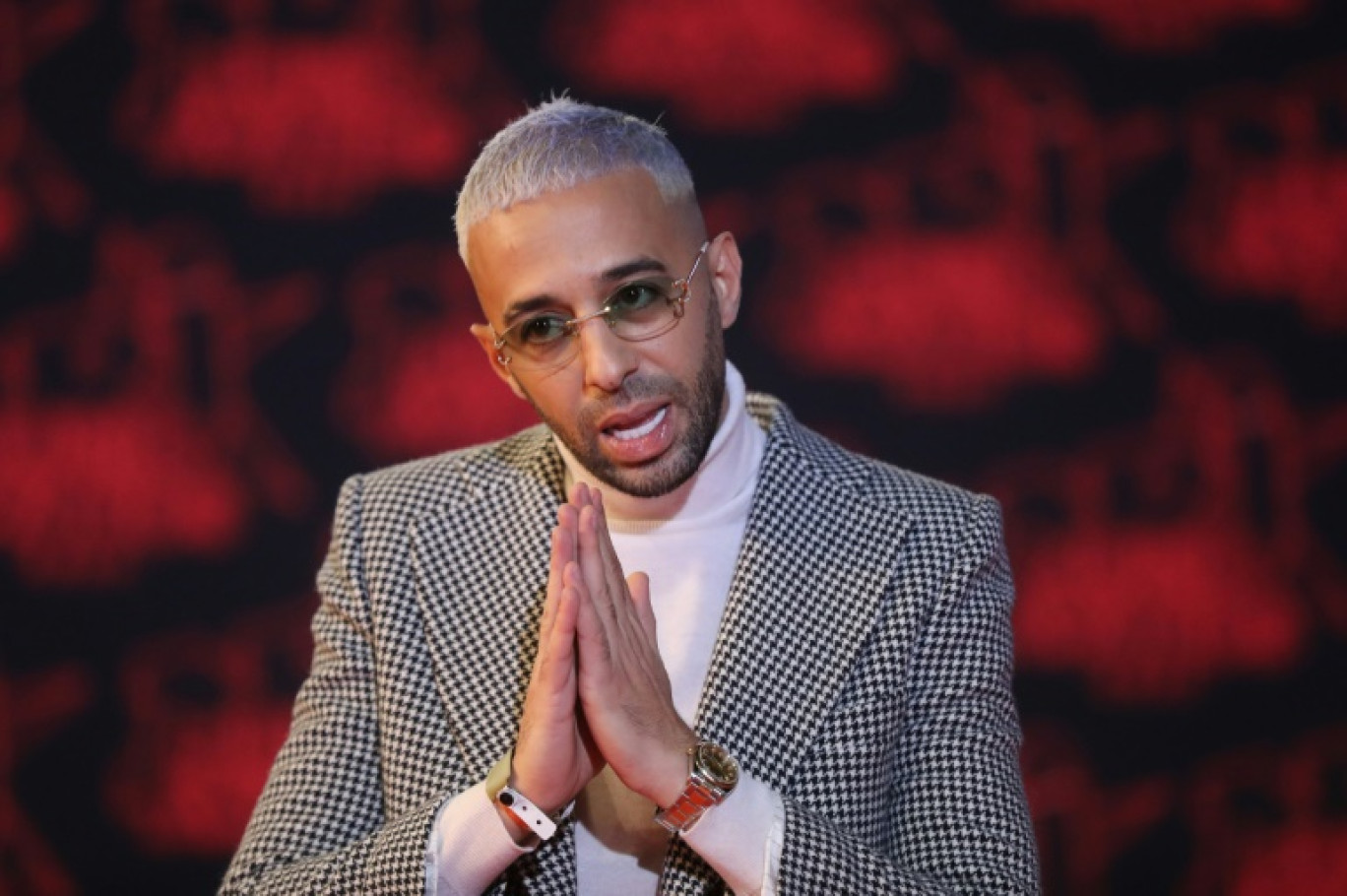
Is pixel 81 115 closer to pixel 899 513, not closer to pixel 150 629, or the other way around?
pixel 150 629

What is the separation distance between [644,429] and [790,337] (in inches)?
35.4


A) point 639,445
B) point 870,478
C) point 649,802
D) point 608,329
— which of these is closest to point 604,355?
point 608,329

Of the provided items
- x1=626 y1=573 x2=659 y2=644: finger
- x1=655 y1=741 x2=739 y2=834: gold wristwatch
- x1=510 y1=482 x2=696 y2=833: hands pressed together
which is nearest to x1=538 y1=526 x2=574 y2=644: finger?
x1=510 y1=482 x2=696 y2=833: hands pressed together

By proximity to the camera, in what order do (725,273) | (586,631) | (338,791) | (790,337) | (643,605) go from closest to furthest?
(586,631) < (643,605) < (338,791) < (725,273) < (790,337)

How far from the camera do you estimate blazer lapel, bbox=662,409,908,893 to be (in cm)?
195

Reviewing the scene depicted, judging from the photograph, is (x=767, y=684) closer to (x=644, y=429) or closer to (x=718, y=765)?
(x=718, y=765)

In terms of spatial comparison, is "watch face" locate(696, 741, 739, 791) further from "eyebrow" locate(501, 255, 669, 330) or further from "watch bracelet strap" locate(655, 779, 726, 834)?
"eyebrow" locate(501, 255, 669, 330)

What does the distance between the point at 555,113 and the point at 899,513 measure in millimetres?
802

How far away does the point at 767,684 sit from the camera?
1987mm

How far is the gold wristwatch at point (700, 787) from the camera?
174 cm

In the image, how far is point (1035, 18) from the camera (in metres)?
2.79

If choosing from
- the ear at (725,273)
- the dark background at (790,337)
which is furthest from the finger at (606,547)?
the dark background at (790,337)

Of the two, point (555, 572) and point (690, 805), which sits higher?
point (555, 572)

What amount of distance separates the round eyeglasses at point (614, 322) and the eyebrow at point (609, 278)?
1cm
